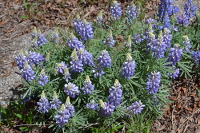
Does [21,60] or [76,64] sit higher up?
[21,60]

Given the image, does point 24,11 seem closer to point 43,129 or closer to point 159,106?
point 43,129

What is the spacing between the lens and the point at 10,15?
7500mm

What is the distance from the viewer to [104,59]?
3926 mm

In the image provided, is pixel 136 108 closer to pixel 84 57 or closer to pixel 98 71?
pixel 98 71

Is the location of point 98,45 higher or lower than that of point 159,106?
higher

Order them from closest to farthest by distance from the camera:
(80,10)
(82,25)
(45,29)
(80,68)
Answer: (80,68) < (82,25) < (45,29) < (80,10)

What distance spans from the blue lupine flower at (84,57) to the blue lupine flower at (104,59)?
0.17 meters

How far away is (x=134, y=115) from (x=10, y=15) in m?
4.86

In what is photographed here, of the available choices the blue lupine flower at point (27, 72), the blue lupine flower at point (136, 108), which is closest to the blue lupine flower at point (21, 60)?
the blue lupine flower at point (27, 72)

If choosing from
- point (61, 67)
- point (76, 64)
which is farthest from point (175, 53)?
point (61, 67)

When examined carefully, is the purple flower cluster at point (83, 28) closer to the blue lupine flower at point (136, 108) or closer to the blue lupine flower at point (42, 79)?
the blue lupine flower at point (42, 79)

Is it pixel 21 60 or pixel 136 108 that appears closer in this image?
pixel 21 60

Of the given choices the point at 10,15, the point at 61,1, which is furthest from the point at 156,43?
the point at 10,15

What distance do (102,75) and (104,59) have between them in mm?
472
